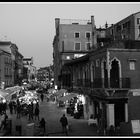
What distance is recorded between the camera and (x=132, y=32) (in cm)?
4919

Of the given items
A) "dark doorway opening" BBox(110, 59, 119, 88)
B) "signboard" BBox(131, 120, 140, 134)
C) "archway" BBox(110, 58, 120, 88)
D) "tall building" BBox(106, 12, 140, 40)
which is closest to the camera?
"signboard" BBox(131, 120, 140, 134)

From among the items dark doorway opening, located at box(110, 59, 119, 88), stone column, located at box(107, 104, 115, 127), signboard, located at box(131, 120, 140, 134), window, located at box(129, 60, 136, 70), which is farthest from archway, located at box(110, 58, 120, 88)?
signboard, located at box(131, 120, 140, 134)

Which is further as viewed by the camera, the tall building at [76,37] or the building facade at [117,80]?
the tall building at [76,37]

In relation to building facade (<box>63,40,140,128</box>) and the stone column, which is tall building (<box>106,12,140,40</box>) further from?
the stone column

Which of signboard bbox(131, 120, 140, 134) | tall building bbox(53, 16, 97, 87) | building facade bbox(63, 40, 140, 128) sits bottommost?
signboard bbox(131, 120, 140, 134)

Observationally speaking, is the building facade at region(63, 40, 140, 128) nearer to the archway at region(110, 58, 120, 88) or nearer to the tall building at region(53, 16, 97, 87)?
the archway at region(110, 58, 120, 88)

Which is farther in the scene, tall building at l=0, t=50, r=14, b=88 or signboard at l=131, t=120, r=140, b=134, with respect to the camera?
tall building at l=0, t=50, r=14, b=88

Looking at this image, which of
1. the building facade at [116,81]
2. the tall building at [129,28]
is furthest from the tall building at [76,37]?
the building facade at [116,81]

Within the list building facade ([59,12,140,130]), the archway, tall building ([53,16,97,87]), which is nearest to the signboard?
building facade ([59,12,140,130])

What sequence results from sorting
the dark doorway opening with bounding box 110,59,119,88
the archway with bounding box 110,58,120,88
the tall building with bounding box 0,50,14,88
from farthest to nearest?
1. the tall building with bounding box 0,50,14,88
2. the dark doorway opening with bounding box 110,59,119,88
3. the archway with bounding box 110,58,120,88

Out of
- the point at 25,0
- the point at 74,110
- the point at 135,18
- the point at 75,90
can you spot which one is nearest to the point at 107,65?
the point at 25,0

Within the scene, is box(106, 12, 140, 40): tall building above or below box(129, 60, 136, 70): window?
above

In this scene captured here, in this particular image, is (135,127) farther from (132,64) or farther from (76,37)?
(76,37)

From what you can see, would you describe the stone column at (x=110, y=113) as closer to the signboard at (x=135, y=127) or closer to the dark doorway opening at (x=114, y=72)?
the dark doorway opening at (x=114, y=72)
